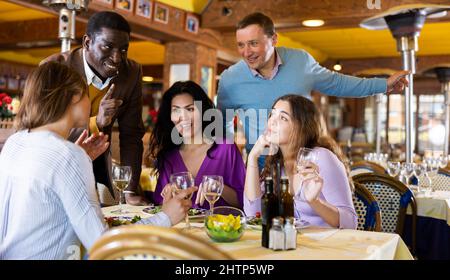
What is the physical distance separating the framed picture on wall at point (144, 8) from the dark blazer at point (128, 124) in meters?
3.50

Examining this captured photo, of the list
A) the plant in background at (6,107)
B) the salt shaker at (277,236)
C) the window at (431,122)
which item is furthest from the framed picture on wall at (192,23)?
the window at (431,122)

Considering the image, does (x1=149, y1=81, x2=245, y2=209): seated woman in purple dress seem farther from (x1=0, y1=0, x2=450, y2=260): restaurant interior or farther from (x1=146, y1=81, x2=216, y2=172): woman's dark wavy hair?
(x1=0, y1=0, x2=450, y2=260): restaurant interior

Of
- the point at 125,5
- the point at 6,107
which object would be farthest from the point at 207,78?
the point at 6,107

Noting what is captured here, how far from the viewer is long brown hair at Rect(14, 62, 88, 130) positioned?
1.41 metres

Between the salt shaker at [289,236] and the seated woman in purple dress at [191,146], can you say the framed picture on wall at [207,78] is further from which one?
the salt shaker at [289,236]

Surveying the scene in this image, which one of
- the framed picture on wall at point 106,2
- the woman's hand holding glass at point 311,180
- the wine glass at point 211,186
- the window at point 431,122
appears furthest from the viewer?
the window at point 431,122

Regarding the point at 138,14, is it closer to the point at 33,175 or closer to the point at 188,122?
the point at 188,122

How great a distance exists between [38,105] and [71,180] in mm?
255

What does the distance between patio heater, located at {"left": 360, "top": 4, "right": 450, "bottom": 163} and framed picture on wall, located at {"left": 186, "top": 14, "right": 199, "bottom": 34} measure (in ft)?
10.7

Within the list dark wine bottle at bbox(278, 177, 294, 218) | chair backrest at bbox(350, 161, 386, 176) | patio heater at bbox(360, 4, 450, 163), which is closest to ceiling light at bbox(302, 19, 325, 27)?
patio heater at bbox(360, 4, 450, 163)

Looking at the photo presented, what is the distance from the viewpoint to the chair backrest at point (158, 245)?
91 cm

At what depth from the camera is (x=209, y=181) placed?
1.84 meters

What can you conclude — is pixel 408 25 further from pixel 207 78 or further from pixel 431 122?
pixel 431 122

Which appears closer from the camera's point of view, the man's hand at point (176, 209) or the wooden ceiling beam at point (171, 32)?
the man's hand at point (176, 209)
